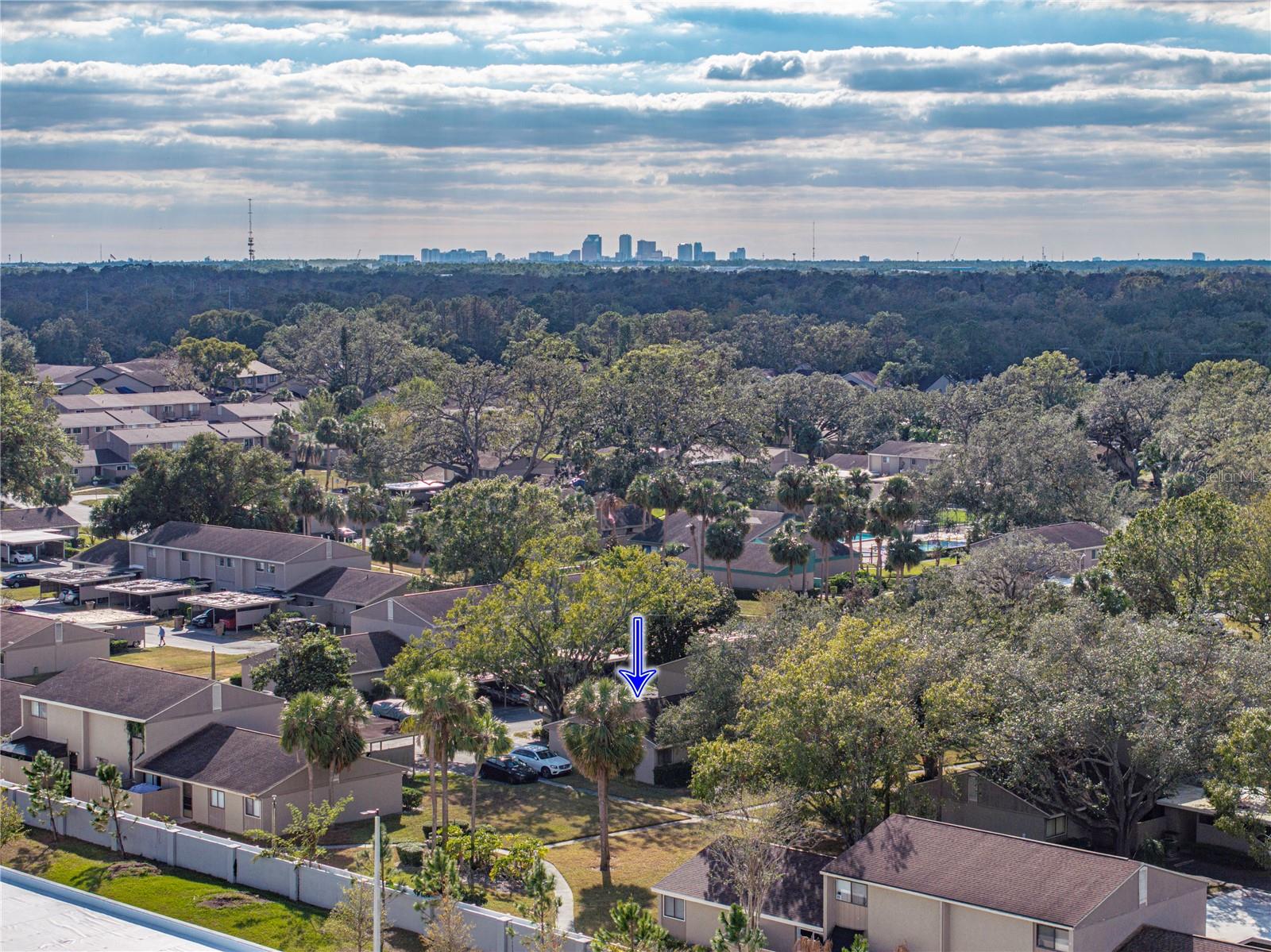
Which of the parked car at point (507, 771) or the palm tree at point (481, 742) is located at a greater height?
the palm tree at point (481, 742)

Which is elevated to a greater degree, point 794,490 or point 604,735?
point 794,490

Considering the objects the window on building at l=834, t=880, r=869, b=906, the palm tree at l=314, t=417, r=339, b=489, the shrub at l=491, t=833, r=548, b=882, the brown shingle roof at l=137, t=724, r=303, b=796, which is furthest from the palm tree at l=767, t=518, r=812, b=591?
the palm tree at l=314, t=417, r=339, b=489

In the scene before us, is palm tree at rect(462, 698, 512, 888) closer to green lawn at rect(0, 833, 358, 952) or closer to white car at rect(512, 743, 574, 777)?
green lawn at rect(0, 833, 358, 952)

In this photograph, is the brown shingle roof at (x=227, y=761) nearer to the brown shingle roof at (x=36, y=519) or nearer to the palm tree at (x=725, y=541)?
the palm tree at (x=725, y=541)


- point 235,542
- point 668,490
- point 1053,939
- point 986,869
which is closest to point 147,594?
point 235,542

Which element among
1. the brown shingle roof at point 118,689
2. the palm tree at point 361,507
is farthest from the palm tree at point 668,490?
the brown shingle roof at point 118,689

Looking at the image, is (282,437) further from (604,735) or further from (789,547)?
(604,735)

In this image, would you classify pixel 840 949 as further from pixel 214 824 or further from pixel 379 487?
pixel 379 487
